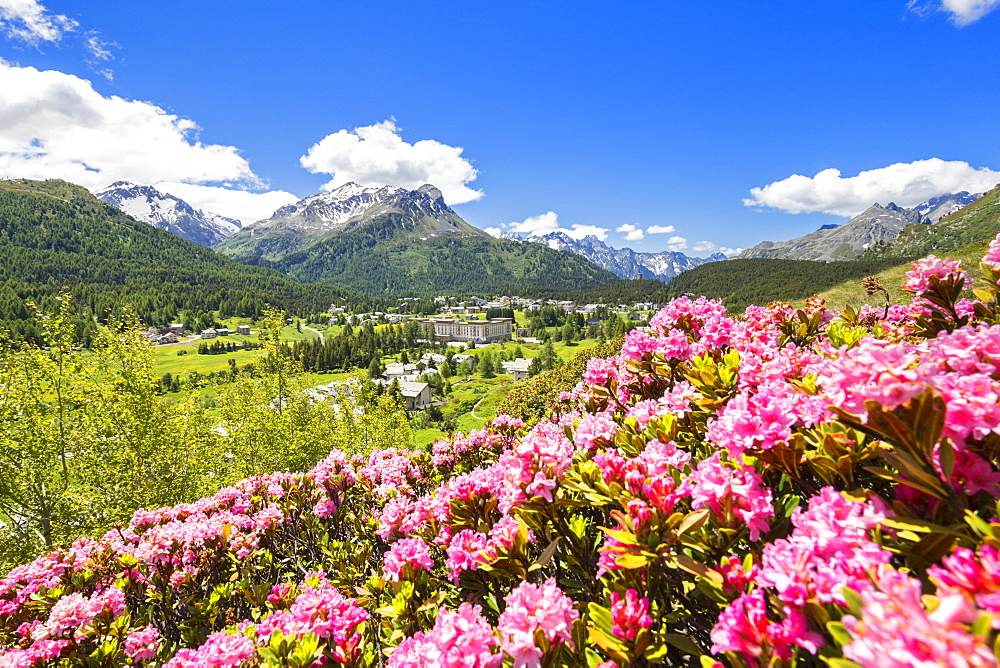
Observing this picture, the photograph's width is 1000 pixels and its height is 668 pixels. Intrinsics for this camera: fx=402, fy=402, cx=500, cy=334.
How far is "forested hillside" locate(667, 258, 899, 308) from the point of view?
372ft

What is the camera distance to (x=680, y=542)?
1919mm

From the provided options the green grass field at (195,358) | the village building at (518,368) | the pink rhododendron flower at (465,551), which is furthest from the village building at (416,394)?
the pink rhododendron flower at (465,551)

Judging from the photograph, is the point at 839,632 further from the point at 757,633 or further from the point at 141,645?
the point at 141,645

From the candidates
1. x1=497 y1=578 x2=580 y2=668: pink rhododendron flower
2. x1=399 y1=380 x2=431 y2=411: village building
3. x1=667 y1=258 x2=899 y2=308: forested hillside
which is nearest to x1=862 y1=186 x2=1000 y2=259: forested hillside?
x1=667 y1=258 x2=899 y2=308: forested hillside

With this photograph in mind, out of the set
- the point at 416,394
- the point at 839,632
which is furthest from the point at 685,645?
the point at 416,394

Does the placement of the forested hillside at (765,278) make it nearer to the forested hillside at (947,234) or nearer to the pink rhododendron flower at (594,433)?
the forested hillside at (947,234)

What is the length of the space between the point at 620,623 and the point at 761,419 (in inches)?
46.0

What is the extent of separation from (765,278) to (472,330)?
110 meters

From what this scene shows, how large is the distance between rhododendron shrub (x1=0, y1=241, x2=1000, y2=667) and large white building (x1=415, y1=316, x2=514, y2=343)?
128957mm

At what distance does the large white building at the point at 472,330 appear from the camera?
13650 centimetres

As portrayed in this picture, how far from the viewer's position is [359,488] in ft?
18.2

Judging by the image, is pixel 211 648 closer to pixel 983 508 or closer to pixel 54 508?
pixel 983 508

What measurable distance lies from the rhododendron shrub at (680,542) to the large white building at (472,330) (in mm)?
128957

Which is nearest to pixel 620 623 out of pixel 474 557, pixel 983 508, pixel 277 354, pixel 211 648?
pixel 474 557
